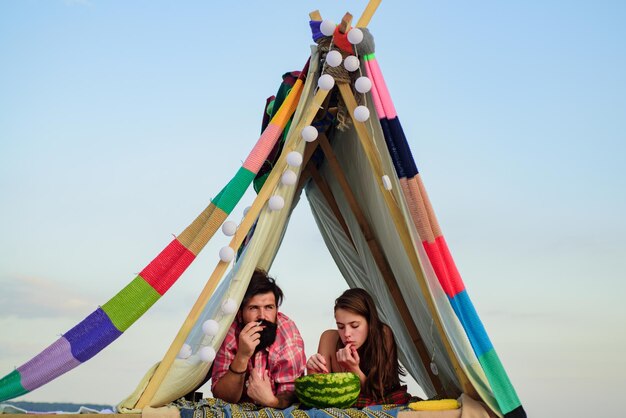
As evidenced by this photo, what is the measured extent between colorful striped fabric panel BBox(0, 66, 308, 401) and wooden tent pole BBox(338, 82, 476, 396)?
866 millimetres

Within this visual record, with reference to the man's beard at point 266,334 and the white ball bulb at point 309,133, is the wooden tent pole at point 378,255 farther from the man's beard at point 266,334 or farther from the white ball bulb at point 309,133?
the man's beard at point 266,334

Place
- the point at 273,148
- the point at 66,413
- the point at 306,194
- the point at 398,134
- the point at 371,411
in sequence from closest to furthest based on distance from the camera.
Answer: the point at 66,413, the point at 371,411, the point at 398,134, the point at 273,148, the point at 306,194

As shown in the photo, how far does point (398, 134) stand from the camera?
5.31m

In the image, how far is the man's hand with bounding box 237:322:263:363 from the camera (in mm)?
5066

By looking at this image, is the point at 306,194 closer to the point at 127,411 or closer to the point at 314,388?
the point at 314,388

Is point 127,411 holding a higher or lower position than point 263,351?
lower

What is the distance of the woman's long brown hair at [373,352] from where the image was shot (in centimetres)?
546

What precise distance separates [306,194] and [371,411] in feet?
7.71

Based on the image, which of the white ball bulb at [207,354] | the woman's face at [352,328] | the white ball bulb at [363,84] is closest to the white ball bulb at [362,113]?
the white ball bulb at [363,84]

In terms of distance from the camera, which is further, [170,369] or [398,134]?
[398,134]

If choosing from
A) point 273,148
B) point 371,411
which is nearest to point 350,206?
point 273,148

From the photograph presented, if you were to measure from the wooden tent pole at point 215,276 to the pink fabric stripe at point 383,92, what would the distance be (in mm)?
362

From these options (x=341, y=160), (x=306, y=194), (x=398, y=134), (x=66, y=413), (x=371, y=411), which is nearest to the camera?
(x=66, y=413)

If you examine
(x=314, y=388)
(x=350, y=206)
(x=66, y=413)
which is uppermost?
(x=350, y=206)
